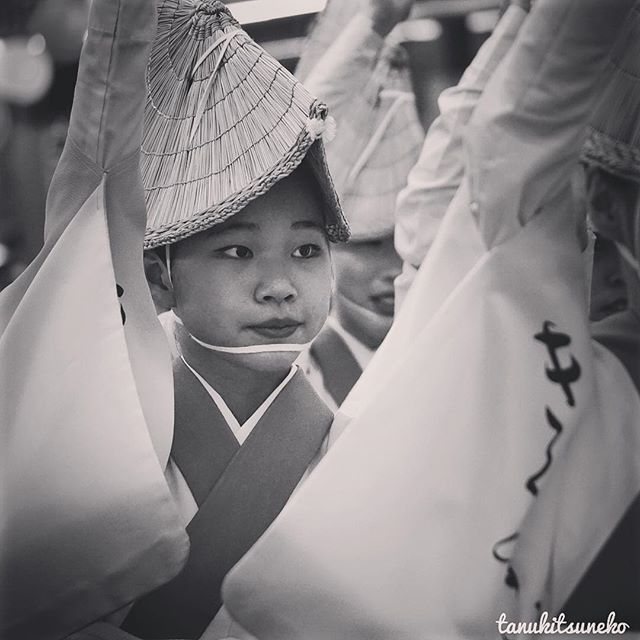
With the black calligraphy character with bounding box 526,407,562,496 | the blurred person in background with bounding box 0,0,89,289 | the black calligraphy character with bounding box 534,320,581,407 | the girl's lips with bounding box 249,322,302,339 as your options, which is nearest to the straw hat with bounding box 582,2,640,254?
the black calligraphy character with bounding box 534,320,581,407

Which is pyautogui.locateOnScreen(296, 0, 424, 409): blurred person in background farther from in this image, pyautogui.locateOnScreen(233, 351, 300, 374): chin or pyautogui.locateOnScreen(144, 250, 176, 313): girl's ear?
pyautogui.locateOnScreen(144, 250, 176, 313): girl's ear

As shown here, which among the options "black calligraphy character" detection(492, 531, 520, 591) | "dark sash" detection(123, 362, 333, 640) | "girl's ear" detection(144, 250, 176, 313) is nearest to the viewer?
"black calligraphy character" detection(492, 531, 520, 591)

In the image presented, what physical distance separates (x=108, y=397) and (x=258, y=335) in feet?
0.77

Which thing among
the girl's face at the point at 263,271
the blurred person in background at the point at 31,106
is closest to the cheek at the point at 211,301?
the girl's face at the point at 263,271

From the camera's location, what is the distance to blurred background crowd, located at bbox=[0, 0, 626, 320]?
1484 mm

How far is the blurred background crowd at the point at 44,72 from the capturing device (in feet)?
4.87

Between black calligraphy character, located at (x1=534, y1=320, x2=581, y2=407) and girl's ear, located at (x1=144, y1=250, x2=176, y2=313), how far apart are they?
56 centimetres

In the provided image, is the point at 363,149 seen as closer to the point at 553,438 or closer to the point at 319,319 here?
the point at 319,319

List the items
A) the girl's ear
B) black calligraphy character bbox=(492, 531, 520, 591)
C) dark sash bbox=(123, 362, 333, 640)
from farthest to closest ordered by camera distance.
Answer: the girl's ear, dark sash bbox=(123, 362, 333, 640), black calligraphy character bbox=(492, 531, 520, 591)

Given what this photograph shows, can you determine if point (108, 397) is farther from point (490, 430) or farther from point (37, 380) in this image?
point (490, 430)

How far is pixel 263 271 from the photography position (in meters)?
1.45

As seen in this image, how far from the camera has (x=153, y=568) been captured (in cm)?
138

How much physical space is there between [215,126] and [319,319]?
0.32 metres

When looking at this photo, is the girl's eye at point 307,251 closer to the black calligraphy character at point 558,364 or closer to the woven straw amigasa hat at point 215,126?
the woven straw amigasa hat at point 215,126
